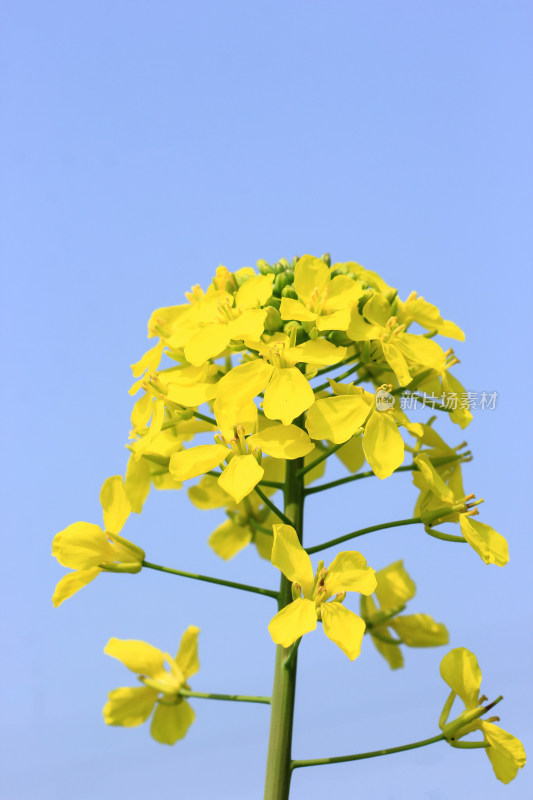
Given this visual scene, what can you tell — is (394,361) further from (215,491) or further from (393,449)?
(215,491)

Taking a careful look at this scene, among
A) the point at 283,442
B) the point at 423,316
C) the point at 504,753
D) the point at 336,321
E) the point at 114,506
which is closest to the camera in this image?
the point at 283,442

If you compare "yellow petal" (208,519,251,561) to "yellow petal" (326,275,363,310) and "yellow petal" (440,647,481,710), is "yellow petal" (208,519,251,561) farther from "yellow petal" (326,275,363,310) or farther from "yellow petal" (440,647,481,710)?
"yellow petal" (326,275,363,310)

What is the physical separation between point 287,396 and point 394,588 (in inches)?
71.2

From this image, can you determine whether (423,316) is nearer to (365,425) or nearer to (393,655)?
(365,425)

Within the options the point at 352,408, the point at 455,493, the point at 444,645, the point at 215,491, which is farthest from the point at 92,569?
the point at 444,645

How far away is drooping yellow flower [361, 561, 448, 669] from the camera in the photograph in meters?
4.39

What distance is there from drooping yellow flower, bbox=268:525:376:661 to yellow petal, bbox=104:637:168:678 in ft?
3.85

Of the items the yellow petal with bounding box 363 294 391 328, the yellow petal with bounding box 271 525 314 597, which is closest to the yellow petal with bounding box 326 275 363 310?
the yellow petal with bounding box 363 294 391 328

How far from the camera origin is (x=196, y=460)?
10.9 feet

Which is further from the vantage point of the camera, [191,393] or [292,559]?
[191,393]

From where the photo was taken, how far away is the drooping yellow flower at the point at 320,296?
3455mm

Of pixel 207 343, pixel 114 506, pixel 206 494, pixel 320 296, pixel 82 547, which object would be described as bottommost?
pixel 82 547

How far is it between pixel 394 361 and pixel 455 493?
762 mm

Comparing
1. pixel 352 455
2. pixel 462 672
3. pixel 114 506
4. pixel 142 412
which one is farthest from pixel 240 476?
pixel 352 455
